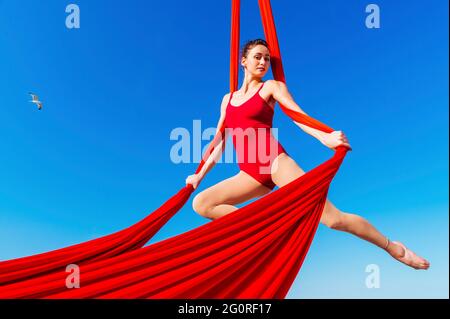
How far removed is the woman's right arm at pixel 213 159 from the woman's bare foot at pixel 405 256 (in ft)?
6.69

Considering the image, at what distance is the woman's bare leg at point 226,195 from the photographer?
4582 mm

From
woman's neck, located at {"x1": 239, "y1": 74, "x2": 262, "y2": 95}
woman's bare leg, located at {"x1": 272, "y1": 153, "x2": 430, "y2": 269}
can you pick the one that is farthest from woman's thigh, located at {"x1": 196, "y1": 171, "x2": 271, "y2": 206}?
woman's neck, located at {"x1": 239, "y1": 74, "x2": 262, "y2": 95}

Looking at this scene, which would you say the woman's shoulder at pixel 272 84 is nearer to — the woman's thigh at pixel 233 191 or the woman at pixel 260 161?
the woman at pixel 260 161

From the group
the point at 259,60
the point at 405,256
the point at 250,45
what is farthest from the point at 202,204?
the point at 405,256

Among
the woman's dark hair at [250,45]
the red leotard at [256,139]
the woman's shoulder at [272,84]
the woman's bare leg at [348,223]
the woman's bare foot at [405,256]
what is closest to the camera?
the woman's bare leg at [348,223]

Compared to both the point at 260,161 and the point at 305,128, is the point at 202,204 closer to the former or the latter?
the point at 260,161

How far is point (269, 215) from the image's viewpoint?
4051 millimetres

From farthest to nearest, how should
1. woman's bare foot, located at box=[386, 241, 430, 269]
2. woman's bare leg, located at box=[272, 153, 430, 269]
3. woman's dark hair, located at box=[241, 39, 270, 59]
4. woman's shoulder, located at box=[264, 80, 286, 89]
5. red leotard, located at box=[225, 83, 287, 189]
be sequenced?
woman's dark hair, located at box=[241, 39, 270, 59]
woman's shoulder, located at box=[264, 80, 286, 89]
red leotard, located at box=[225, 83, 287, 189]
woman's bare foot, located at box=[386, 241, 430, 269]
woman's bare leg, located at box=[272, 153, 430, 269]

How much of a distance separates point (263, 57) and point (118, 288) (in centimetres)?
276

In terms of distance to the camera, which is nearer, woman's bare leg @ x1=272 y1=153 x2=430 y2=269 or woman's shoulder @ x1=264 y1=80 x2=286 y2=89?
woman's bare leg @ x1=272 y1=153 x2=430 y2=269

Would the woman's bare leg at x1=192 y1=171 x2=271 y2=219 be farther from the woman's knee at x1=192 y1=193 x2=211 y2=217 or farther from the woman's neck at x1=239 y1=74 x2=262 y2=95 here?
the woman's neck at x1=239 y1=74 x2=262 y2=95

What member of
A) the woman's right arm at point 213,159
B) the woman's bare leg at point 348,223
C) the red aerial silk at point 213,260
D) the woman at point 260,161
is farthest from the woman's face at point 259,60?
the woman's bare leg at point 348,223

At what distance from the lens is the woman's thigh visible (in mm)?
4590
